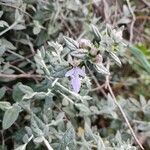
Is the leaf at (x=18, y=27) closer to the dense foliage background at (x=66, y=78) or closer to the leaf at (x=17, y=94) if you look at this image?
the dense foliage background at (x=66, y=78)

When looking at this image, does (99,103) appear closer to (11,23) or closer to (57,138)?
(57,138)

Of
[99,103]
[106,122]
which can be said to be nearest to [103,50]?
[99,103]

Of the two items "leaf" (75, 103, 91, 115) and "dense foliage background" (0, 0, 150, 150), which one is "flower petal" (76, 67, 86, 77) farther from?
"leaf" (75, 103, 91, 115)

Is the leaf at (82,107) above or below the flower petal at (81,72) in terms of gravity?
below

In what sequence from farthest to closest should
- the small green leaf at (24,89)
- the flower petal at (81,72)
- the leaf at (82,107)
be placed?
1. the leaf at (82,107)
2. the small green leaf at (24,89)
3. the flower petal at (81,72)

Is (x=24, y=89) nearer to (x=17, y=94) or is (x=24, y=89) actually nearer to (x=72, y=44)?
(x=17, y=94)

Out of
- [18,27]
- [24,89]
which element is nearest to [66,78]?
[24,89]

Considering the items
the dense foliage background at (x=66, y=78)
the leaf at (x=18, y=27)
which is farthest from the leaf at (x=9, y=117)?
the leaf at (x=18, y=27)

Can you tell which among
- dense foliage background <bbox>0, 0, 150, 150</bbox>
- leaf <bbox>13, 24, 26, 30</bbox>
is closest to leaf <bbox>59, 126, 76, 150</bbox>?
dense foliage background <bbox>0, 0, 150, 150</bbox>
